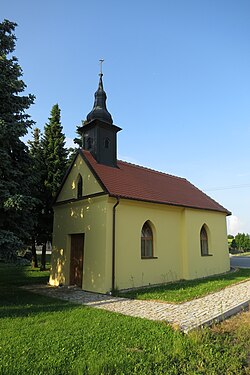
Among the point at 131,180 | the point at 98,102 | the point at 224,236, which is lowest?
the point at 224,236

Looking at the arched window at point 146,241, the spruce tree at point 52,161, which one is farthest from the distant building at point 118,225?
the spruce tree at point 52,161

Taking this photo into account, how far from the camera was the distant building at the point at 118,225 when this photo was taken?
1203 centimetres

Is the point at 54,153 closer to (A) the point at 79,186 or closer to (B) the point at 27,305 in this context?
(A) the point at 79,186

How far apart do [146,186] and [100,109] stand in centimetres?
490

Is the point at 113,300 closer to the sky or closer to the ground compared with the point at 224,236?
closer to the ground

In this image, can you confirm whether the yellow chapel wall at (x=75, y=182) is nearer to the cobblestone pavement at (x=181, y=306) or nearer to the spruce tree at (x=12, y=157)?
the spruce tree at (x=12, y=157)

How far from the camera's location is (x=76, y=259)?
44.5 feet

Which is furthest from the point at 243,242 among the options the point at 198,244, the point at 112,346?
the point at 112,346

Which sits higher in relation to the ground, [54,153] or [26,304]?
[54,153]

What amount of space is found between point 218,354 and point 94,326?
2828mm

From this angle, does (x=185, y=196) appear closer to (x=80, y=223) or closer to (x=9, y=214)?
(x=80, y=223)

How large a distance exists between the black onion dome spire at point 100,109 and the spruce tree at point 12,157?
4.87 metres

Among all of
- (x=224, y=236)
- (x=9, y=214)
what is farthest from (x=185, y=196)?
A: (x=9, y=214)

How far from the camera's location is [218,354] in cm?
499
